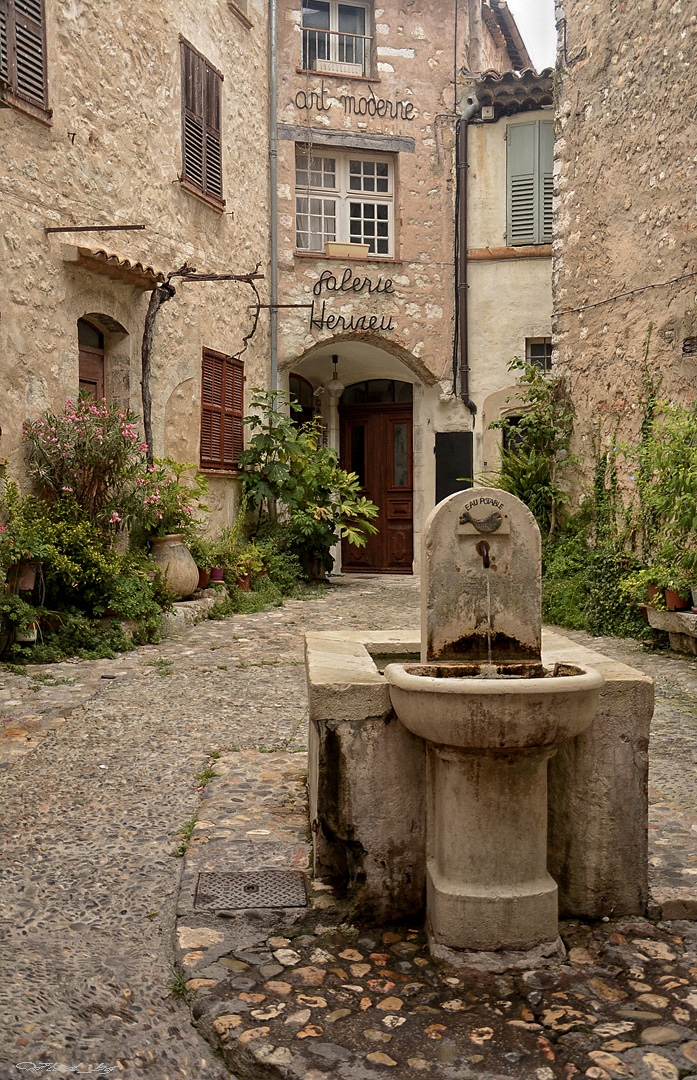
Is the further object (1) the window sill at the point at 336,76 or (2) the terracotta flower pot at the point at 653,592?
(1) the window sill at the point at 336,76

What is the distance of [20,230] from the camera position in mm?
7410

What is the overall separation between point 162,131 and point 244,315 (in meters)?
2.57

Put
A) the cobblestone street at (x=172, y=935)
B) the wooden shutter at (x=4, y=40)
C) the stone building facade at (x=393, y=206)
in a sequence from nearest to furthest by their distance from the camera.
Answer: the cobblestone street at (x=172, y=935) < the wooden shutter at (x=4, y=40) < the stone building facade at (x=393, y=206)

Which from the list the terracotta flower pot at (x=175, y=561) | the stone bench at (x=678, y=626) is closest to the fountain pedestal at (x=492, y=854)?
the stone bench at (x=678, y=626)

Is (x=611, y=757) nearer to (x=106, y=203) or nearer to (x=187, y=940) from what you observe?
(x=187, y=940)

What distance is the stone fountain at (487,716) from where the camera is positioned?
8.23 feet

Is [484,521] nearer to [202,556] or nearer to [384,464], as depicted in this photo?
[202,556]

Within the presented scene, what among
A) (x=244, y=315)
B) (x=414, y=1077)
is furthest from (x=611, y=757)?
(x=244, y=315)

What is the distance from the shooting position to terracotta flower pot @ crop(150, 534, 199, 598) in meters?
8.68

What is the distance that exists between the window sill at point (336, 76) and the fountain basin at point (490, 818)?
12.0 meters

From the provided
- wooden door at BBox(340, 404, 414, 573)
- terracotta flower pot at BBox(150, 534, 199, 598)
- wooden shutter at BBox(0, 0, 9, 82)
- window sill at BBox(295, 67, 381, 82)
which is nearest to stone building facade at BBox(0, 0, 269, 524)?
wooden shutter at BBox(0, 0, 9, 82)

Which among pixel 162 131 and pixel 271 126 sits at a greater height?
pixel 271 126

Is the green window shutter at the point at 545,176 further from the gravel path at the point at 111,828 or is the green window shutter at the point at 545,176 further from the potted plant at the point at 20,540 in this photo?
the potted plant at the point at 20,540

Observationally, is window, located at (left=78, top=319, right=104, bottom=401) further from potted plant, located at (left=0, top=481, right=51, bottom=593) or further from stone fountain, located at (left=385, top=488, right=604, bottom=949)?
stone fountain, located at (left=385, top=488, right=604, bottom=949)
